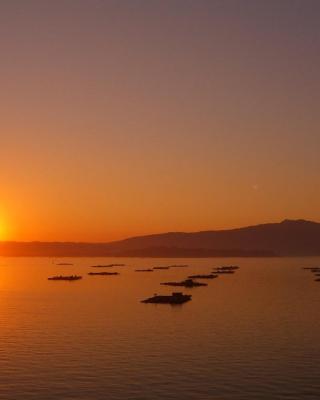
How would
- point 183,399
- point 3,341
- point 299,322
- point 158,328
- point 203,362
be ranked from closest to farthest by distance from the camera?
point 183,399 < point 203,362 < point 3,341 < point 158,328 < point 299,322

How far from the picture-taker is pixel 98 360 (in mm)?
55906

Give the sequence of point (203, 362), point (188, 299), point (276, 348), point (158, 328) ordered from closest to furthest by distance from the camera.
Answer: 1. point (203, 362)
2. point (276, 348)
3. point (158, 328)
4. point (188, 299)

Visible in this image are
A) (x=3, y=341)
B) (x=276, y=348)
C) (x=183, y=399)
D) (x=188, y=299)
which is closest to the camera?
(x=183, y=399)

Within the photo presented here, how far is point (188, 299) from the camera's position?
396 feet

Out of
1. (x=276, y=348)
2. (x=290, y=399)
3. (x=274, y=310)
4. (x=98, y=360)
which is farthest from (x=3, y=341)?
(x=274, y=310)

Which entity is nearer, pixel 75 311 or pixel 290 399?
pixel 290 399

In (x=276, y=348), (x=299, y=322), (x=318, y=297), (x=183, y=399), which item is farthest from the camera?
(x=318, y=297)

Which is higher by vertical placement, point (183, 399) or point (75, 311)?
point (75, 311)

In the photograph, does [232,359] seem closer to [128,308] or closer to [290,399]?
[290,399]

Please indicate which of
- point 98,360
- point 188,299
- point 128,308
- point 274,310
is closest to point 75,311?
point 128,308

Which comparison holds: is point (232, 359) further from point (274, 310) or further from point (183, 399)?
point (274, 310)

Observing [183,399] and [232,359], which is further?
[232,359]

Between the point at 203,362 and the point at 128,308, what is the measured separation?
173 feet

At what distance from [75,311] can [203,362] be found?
170ft
